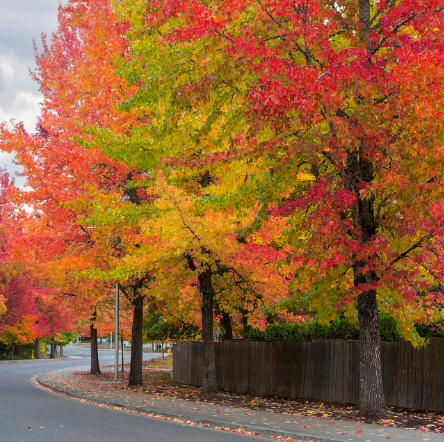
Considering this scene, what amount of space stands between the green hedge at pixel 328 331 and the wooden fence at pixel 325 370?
407mm

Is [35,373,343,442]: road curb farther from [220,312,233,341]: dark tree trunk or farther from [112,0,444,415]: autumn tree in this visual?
[220,312,233,341]: dark tree trunk

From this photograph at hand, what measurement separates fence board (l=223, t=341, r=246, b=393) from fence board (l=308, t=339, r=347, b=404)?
12.0ft

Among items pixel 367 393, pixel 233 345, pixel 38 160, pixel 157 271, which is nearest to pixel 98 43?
pixel 38 160

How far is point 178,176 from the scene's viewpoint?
15758 mm

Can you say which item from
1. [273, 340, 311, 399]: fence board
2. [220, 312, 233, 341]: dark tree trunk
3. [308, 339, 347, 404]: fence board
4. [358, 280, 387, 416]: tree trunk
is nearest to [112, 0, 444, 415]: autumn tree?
[358, 280, 387, 416]: tree trunk

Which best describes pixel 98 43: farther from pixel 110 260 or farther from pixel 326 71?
pixel 326 71

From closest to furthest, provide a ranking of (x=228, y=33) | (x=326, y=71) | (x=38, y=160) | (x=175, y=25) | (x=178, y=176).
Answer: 1. (x=326, y=71)
2. (x=228, y=33)
3. (x=175, y=25)
4. (x=178, y=176)
5. (x=38, y=160)

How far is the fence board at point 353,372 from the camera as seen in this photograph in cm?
1459

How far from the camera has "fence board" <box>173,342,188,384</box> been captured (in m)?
23.6

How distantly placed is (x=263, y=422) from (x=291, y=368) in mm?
6300

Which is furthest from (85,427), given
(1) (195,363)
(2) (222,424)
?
(1) (195,363)

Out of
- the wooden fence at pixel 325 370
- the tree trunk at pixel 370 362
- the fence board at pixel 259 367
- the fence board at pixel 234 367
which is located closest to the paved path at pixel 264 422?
the tree trunk at pixel 370 362

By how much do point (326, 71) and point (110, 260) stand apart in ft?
39.2

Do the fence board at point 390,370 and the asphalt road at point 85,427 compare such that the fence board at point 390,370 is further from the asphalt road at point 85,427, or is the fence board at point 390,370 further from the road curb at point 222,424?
the asphalt road at point 85,427
